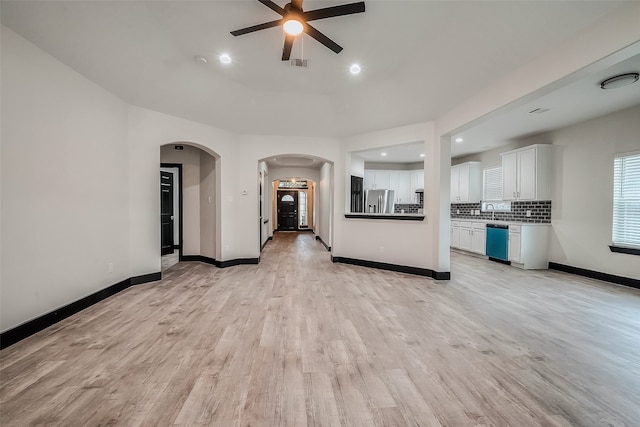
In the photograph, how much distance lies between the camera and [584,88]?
357 centimetres

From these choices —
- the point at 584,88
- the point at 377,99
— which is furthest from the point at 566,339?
the point at 377,99

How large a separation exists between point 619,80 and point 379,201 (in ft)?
17.1

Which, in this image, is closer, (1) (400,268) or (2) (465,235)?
(1) (400,268)

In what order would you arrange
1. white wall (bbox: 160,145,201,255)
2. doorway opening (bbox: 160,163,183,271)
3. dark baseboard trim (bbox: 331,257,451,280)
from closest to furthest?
dark baseboard trim (bbox: 331,257,451,280)
white wall (bbox: 160,145,201,255)
doorway opening (bbox: 160,163,183,271)

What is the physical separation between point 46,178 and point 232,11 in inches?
98.2

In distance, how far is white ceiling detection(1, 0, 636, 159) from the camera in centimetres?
241

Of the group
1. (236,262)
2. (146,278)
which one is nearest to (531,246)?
(236,262)

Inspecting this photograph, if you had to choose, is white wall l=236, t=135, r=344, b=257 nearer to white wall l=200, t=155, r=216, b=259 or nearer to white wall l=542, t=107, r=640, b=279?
white wall l=200, t=155, r=216, b=259

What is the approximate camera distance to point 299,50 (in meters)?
3.16

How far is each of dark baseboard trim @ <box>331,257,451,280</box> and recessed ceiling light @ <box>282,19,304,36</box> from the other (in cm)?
407

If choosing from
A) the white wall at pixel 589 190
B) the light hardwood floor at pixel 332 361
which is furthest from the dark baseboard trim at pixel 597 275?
the light hardwood floor at pixel 332 361

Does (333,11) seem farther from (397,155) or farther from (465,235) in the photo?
(465,235)

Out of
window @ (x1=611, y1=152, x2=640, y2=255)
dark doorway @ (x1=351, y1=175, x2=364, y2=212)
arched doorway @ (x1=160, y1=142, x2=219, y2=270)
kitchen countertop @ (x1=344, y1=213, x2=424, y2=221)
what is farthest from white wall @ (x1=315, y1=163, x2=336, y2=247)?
window @ (x1=611, y1=152, x2=640, y2=255)

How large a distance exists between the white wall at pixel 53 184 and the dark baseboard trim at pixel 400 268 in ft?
13.2
